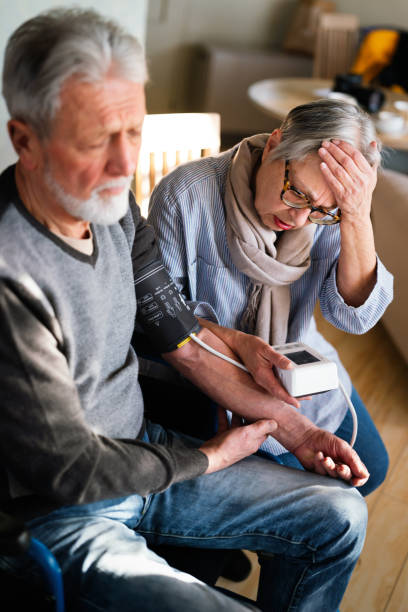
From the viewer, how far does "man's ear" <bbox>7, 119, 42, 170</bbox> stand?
0.86 m

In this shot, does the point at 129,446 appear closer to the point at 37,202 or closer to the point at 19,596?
the point at 19,596

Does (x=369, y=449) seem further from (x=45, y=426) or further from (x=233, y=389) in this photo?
(x=45, y=426)

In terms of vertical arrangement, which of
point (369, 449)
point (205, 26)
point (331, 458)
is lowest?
point (369, 449)

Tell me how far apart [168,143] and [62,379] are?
42.3 inches

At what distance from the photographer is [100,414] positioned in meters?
1.07

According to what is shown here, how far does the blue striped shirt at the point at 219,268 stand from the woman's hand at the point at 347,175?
0.62ft

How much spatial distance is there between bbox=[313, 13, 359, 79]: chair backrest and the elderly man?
378 cm

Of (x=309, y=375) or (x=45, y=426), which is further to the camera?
(x=309, y=375)

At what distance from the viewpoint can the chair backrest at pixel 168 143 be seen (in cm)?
175

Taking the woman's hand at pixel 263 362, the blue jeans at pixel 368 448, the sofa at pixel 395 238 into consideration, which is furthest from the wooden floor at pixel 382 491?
the woman's hand at pixel 263 362

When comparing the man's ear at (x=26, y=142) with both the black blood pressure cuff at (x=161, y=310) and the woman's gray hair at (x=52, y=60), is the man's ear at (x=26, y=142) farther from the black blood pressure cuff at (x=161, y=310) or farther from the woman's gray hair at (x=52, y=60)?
the black blood pressure cuff at (x=161, y=310)

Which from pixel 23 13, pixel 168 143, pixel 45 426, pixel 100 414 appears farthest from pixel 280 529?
pixel 23 13

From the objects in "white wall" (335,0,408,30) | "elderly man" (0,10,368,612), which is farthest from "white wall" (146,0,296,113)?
"elderly man" (0,10,368,612)

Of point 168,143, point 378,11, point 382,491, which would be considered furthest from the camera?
point 378,11
